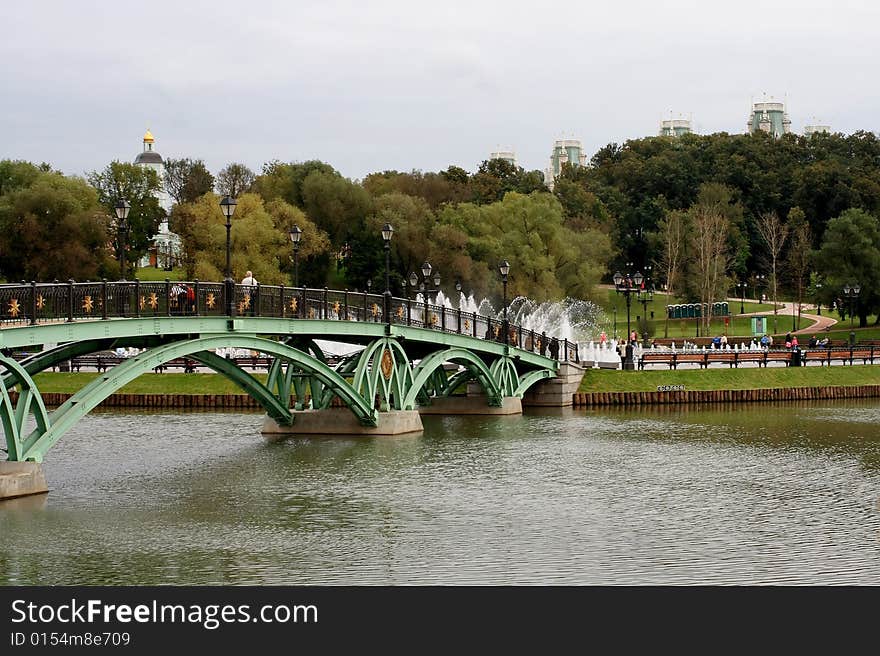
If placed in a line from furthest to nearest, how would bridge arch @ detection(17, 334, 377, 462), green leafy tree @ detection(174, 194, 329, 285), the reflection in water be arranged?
green leafy tree @ detection(174, 194, 329, 285)
bridge arch @ detection(17, 334, 377, 462)
the reflection in water

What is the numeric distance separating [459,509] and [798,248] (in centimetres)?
10100

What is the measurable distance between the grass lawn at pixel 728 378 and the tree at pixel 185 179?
88829 millimetres

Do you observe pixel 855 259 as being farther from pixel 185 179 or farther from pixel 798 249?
pixel 185 179

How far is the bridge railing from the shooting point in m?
31.0

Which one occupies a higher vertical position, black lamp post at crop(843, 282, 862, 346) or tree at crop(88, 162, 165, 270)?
tree at crop(88, 162, 165, 270)

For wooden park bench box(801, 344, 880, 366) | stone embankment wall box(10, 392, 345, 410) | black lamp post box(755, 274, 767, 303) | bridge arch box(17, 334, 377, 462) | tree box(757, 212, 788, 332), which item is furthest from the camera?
black lamp post box(755, 274, 767, 303)

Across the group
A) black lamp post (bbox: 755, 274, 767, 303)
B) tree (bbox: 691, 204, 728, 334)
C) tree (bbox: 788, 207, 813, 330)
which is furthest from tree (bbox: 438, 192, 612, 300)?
black lamp post (bbox: 755, 274, 767, 303)

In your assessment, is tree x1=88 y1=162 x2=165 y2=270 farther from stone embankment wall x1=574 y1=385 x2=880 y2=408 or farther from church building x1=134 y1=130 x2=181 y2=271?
stone embankment wall x1=574 y1=385 x2=880 y2=408

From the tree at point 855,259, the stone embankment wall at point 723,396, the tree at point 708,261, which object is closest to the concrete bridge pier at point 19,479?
the stone embankment wall at point 723,396

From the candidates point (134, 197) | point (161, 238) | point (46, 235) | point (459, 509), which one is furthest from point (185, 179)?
point (459, 509)

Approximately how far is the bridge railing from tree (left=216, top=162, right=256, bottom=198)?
85.3 metres

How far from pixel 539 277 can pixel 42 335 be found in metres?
67.7

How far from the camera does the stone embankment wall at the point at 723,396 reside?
6288 centimetres

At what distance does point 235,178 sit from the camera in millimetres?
136000
